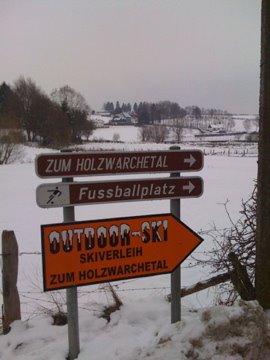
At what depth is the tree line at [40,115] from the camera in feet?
216

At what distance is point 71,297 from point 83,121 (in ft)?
266

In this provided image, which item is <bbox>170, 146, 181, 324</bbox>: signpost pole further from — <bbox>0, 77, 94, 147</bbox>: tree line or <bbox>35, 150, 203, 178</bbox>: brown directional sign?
<bbox>0, 77, 94, 147</bbox>: tree line

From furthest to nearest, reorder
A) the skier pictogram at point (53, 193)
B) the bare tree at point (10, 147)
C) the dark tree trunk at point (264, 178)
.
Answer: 1. the bare tree at point (10, 147)
2. the dark tree trunk at point (264, 178)
3. the skier pictogram at point (53, 193)

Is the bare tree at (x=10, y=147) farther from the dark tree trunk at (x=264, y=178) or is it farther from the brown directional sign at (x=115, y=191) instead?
the dark tree trunk at (x=264, y=178)

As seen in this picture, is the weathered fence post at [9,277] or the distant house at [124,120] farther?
the distant house at [124,120]

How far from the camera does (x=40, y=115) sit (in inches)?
2667

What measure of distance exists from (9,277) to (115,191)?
5.60ft

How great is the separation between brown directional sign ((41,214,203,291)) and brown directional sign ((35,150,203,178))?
415 millimetres

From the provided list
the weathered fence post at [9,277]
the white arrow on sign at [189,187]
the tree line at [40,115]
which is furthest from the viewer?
the tree line at [40,115]

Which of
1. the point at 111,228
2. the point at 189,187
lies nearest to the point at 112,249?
the point at 111,228

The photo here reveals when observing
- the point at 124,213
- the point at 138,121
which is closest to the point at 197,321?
the point at 124,213

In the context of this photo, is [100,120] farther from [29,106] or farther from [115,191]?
[115,191]

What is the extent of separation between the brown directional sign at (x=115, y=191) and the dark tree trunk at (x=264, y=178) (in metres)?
0.56

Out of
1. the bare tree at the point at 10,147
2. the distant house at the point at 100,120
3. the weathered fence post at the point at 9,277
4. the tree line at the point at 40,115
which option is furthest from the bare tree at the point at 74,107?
the weathered fence post at the point at 9,277
